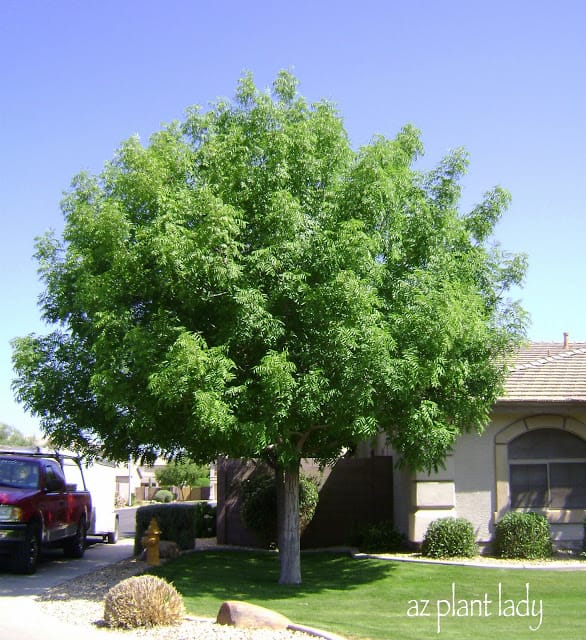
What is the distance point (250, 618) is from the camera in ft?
31.7

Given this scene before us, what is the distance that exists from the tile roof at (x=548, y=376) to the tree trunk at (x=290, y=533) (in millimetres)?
4768

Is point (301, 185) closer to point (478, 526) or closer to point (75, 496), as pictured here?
point (478, 526)

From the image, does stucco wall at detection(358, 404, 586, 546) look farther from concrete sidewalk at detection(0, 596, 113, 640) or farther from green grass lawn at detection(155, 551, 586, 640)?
concrete sidewalk at detection(0, 596, 113, 640)

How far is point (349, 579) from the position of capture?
1411cm

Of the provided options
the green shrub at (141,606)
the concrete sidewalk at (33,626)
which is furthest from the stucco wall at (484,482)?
the concrete sidewalk at (33,626)

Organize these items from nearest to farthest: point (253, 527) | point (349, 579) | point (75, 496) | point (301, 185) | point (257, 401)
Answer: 1. point (257, 401)
2. point (301, 185)
3. point (349, 579)
4. point (75, 496)
5. point (253, 527)

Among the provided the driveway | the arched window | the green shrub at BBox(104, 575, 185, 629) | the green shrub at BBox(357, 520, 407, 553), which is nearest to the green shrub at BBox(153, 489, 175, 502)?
the driveway

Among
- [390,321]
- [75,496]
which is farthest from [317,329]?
[75,496]

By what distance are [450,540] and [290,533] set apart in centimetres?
360

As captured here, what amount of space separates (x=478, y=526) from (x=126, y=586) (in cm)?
856

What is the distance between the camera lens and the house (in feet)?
53.5

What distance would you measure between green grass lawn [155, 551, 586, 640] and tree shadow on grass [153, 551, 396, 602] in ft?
0.06

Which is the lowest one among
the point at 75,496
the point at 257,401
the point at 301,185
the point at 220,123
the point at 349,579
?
the point at 349,579

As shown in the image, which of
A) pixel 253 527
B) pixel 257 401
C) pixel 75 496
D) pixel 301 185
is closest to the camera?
pixel 257 401
